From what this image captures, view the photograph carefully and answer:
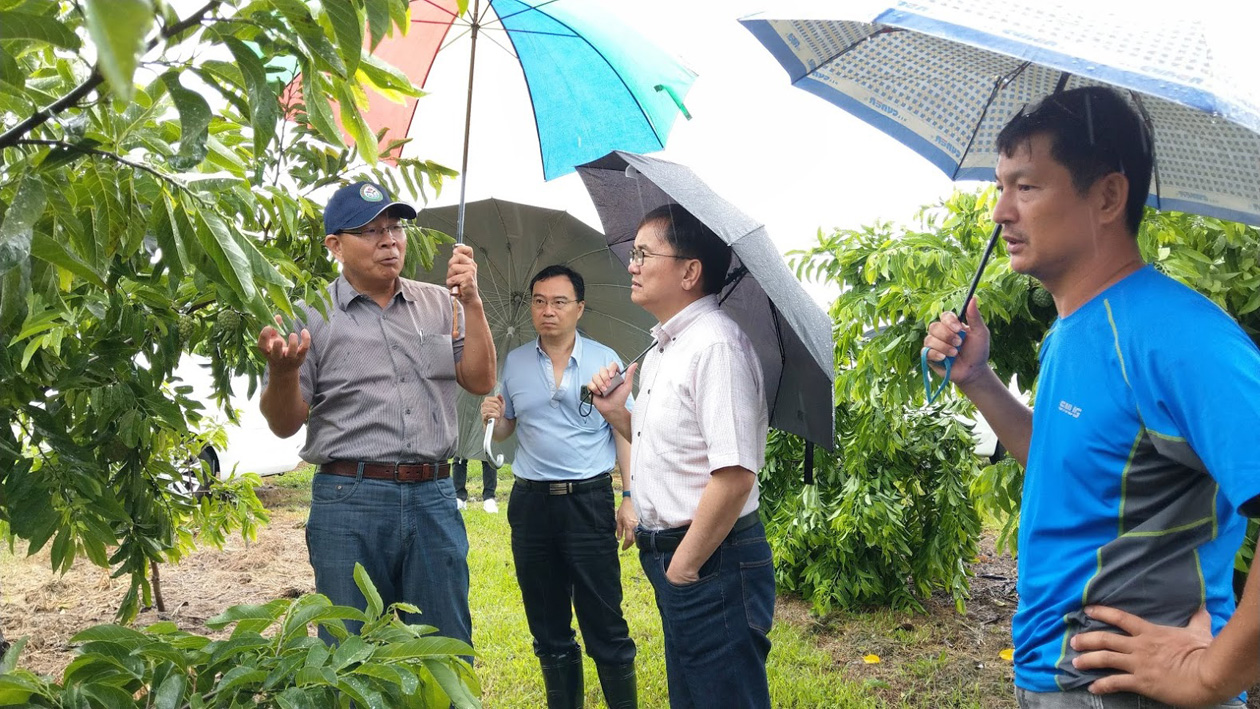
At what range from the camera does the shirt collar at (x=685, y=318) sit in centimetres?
288

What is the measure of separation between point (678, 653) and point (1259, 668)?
1.65 m

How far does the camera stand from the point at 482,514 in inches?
376

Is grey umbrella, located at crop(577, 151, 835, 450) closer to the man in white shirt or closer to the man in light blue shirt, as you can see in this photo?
the man in white shirt

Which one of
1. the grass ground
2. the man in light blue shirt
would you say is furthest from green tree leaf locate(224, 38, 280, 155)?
the grass ground

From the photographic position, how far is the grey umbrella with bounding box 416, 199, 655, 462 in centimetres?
430

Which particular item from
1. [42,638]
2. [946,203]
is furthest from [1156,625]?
[42,638]

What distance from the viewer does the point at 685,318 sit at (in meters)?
2.89

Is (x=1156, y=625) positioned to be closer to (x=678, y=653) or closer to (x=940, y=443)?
(x=678, y=653)

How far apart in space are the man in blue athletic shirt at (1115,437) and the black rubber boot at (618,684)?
2555 millimetres

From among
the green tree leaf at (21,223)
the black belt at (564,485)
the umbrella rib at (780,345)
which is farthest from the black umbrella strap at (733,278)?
the green tree leaf at (21,223)

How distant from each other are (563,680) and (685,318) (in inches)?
78.0

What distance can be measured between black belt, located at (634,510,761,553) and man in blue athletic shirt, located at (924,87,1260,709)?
3.65 feet

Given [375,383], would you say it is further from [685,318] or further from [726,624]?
[726,624]

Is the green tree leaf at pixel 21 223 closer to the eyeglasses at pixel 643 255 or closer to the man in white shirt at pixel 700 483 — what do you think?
the man in white shirt at pixel 700 483
